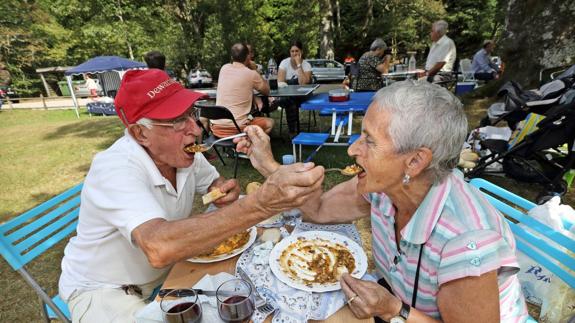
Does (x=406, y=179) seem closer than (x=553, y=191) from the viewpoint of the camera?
Yes

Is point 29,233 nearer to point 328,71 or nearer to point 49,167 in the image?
point 49,167

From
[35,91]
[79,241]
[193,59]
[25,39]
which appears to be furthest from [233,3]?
[79,241]

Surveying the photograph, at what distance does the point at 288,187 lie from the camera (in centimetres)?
140

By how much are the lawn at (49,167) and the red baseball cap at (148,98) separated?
2.77 metres

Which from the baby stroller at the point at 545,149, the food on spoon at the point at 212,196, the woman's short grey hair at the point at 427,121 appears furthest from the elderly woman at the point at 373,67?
the woman's short grey hair at the point at 427,121

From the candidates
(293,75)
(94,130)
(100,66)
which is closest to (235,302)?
(293,75)

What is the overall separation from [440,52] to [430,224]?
322 inches

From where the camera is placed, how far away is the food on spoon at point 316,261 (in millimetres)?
1506

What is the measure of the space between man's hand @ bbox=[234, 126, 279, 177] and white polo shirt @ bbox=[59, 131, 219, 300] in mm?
608

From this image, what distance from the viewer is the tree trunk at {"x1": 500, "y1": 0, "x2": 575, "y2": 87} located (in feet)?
21.9

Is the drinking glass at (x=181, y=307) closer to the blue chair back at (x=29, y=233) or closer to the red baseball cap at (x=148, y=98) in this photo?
the red baseball cap at (x=148, y=98)

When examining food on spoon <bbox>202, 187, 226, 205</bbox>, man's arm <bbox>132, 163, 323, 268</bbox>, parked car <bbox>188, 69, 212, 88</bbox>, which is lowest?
parked car <bbox>188, 69, 212, 88</bbox>

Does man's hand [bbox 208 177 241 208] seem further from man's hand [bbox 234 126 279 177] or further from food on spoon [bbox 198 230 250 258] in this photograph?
food on spoon [bbox 198 230 250 258]

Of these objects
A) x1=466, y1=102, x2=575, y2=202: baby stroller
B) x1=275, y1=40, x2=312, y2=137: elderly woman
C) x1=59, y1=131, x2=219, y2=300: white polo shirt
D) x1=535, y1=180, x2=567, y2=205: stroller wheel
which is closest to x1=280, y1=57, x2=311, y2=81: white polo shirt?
x1=275, y1=40, x2=312, y2=137: elderly woman
